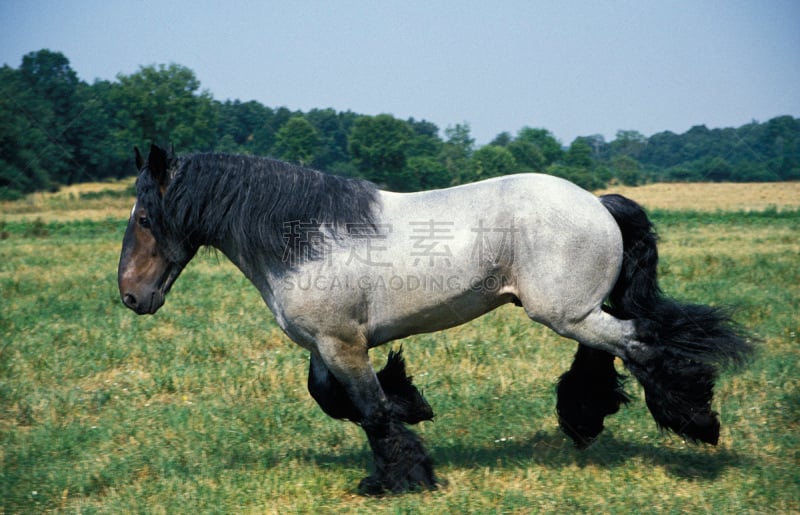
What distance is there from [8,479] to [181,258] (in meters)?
1.85

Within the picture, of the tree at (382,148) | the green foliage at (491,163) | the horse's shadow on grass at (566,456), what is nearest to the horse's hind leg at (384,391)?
the horse's shadow on grass at (566,456)

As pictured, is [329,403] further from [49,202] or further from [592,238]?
[49,202]

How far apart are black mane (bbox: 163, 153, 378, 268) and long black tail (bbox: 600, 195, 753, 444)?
1.61 metres

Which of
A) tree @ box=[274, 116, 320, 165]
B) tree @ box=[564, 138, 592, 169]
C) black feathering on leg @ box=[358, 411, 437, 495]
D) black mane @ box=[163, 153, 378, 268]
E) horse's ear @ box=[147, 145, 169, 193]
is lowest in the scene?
black feathering on leg @ box=[358, 411, 437, 495]

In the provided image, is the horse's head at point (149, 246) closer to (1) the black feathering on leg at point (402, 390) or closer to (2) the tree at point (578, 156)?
(1) the black feathering on leg at point (402, 390)

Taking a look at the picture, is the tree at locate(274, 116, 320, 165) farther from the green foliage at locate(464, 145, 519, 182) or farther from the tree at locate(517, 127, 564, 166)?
the tree at locate(517, 127, 564, 166)

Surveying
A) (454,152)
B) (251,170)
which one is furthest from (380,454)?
(454,152)

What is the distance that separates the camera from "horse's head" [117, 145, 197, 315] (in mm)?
4227

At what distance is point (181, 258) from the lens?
4395mm

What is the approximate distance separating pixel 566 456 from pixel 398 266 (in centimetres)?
184

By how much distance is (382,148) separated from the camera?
1236 inches

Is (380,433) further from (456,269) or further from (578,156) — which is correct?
(578,156)

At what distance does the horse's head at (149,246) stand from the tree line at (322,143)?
62.8ft

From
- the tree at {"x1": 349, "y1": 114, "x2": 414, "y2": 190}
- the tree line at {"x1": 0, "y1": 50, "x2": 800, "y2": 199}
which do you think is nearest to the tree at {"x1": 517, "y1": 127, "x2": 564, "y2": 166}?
the tree line at {"x1": 0, "y1": 50, "x2": 800, "y2": 199}
